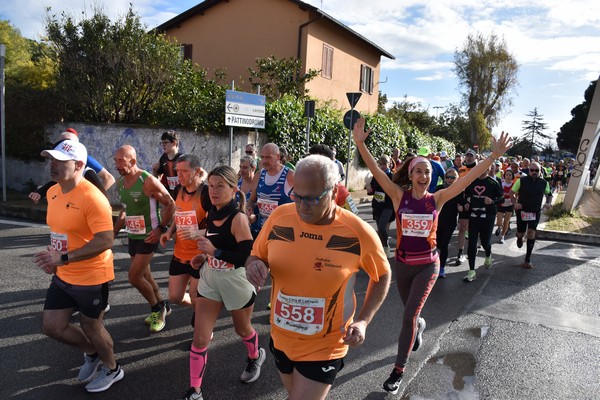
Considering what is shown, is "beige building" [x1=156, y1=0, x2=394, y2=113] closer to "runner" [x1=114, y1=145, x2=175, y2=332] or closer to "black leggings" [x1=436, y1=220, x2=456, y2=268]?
"black leggings" [x1=436, y1=220, x2=456, y2=268]

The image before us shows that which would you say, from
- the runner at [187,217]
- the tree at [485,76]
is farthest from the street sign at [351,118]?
the tree at [485,76]

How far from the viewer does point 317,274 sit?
2.37 m

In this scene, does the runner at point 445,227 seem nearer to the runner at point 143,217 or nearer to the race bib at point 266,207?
the race bib at point 266,207

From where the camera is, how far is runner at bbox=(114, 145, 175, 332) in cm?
462

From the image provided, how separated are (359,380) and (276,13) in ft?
68.0

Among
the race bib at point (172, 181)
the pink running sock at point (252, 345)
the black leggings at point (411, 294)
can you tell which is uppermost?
the race bib at point (172, 181)

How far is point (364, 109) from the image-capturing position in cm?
2802

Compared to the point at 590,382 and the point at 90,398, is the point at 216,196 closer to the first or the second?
the point at 90,398

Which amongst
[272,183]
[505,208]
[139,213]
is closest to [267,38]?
[505,208]

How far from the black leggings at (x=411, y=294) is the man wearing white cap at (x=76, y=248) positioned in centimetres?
244

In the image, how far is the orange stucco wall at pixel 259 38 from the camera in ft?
70.1

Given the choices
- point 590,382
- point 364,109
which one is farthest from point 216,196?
point 364,109

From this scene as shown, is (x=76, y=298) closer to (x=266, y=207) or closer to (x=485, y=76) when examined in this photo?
(x=266, y=207)

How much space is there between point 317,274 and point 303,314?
243 mm
